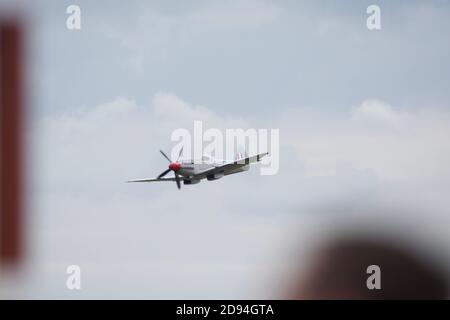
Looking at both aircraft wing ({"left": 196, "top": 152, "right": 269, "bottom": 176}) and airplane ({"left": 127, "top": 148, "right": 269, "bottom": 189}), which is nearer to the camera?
aircraft wing ({"left": 196, "top": 152, "right": 269, "bottom": 176})

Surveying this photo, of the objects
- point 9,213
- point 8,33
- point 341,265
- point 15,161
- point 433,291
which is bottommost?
point 433,291

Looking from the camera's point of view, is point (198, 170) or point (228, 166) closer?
point (228, 166)

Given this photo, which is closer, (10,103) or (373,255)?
(10,103)

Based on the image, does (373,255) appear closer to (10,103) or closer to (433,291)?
(433,291)

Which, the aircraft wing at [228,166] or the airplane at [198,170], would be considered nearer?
the aircraft wing at [228,166]

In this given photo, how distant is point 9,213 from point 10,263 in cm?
43

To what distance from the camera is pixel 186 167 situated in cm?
7338

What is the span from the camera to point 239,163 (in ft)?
209
